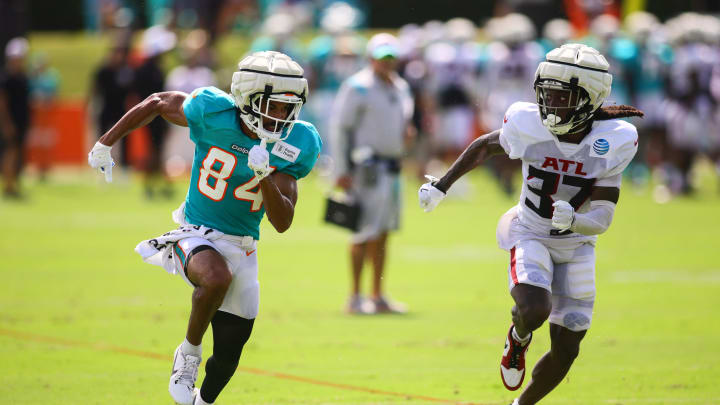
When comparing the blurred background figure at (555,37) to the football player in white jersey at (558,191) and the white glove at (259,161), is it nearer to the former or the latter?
the football player in white jersey at (558,191)

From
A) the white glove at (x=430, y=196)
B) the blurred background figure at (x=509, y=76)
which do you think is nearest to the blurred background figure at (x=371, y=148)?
the white glove at (x=430, y=196)

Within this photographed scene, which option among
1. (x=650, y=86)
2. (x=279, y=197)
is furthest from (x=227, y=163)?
(x=650, y=86)

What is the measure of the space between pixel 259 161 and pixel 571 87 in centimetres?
164

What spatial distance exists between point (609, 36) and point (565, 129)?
598 inches

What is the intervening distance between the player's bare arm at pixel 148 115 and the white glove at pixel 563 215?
2.03m

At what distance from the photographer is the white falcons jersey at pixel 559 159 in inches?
229

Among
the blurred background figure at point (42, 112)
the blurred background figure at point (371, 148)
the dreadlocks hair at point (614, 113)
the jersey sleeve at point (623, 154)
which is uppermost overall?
the dreadlocks hair at point (614, 113)

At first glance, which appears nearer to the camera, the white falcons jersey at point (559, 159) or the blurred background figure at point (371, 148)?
the white falcons jersey at point (559, 159)

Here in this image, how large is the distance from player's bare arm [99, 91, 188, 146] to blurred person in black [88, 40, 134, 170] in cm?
1261

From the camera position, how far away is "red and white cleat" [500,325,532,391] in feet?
19.6

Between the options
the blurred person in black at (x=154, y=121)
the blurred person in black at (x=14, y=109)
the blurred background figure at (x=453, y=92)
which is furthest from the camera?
the blurred background figure at (x=453, y=92)

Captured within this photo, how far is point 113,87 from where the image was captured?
18594 millimetres

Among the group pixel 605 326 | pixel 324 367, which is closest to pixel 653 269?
pixel 605 326

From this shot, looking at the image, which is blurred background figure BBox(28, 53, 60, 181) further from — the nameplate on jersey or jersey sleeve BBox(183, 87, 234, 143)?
the nameplate on jersey
